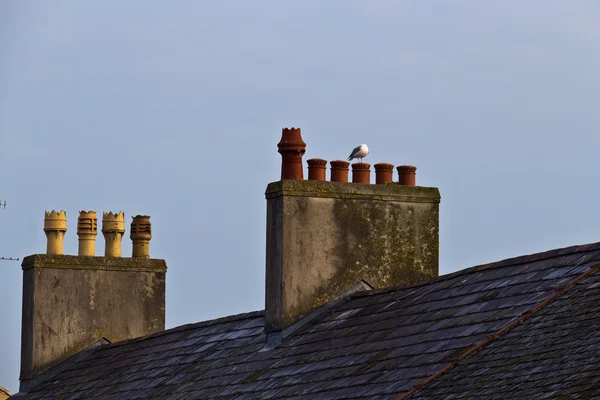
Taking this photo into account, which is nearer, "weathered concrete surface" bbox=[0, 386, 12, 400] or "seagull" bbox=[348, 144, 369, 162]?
"seagull" bbox=[348, 144, 369, 162]

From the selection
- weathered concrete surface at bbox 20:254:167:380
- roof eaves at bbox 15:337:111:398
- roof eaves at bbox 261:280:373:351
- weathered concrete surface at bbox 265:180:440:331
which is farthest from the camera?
weathered concrete surface at bbox 20:254:167:380

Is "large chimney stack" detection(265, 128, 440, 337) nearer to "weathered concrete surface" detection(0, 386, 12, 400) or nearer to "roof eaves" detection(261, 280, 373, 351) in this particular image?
"roof eaves" detection(261, 280, 373, 351)

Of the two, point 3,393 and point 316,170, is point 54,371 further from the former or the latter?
point 3,393

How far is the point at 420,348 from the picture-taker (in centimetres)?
1455

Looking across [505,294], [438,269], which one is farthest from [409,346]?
[438,269]

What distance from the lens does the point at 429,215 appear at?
19.1 metres

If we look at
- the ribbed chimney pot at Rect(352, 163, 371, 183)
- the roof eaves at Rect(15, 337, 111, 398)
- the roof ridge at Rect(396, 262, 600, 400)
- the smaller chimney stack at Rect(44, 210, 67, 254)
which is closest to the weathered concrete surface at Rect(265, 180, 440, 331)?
the ribbed chimney pot at Rect(352, 163, 371, 183)

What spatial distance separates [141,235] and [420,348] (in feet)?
32.5

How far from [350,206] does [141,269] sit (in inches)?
225

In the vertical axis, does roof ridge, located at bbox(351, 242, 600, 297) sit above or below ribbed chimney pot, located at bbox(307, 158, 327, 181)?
below

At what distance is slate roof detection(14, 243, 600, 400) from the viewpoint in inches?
492

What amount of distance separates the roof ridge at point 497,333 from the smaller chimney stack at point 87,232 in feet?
35.4

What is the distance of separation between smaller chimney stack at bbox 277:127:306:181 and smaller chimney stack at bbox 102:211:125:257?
18.1 feet


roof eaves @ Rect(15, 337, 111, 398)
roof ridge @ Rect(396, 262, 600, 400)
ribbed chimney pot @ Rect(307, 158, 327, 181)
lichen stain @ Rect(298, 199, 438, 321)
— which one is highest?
ribbed chimney pot @ Rect(307, 158, 327, 181)
